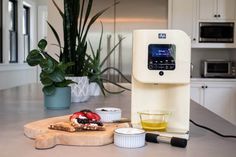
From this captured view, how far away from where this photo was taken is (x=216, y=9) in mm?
4129

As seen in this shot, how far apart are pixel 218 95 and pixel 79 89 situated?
2.79m

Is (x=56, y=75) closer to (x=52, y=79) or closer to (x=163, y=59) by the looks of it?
(x=52, y=79)

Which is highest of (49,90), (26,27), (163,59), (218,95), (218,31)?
(26,27)

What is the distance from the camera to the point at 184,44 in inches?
38.1

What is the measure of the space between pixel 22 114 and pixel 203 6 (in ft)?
10.8

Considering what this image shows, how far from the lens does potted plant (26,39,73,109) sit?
1.32 meters

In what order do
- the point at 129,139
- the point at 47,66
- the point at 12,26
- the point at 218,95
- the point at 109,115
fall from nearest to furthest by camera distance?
the point at 129,139, the point at 109,115, the point at 47,66, the point at 218,95, the point at 12,26

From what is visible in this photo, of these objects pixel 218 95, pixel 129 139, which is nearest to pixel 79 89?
pixel 129 139

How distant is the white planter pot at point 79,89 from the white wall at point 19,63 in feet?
12.1

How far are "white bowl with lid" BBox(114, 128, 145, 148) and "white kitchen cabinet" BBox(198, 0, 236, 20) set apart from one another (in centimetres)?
354

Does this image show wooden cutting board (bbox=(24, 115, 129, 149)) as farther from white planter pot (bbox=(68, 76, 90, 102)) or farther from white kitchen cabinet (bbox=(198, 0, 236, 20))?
white kitchen cabinet (bbox=(198, 0, 236, 20))

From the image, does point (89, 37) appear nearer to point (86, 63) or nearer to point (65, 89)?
point (86, 63)

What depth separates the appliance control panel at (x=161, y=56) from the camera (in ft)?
3.15

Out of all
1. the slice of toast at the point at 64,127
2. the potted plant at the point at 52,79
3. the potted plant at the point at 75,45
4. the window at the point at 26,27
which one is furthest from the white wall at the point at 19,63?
the slice of toast at the point at 64,127
